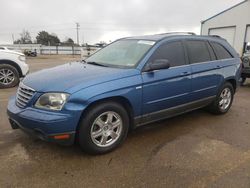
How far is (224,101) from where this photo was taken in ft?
16.7

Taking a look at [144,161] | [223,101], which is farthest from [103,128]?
[223,101]

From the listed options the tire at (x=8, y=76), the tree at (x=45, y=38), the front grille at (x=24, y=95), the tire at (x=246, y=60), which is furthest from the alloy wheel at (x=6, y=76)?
the tree at (x=45, y=38)

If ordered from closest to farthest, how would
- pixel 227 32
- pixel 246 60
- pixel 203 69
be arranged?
1. pixel 203 69
2. pixel 246 60
3. pixel 227 32

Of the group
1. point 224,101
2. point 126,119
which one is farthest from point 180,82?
point 224,101

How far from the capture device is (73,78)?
10.2 feet

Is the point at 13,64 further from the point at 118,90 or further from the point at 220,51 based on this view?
the point at 220,51

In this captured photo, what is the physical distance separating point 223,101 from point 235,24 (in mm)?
15390

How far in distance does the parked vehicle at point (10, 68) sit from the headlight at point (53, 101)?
5.56 metres

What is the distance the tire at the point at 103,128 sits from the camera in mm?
2969

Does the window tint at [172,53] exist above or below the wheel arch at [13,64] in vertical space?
above

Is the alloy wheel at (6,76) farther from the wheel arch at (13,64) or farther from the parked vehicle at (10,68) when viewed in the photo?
the wheel arch at (13,64)

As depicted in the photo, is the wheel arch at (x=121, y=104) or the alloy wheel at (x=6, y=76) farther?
the alloy wheel at (x=6, y=76)

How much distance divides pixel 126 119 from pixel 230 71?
2.83 m

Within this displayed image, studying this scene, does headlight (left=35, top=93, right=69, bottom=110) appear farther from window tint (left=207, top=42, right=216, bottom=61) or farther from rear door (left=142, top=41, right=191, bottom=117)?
window tint (left=207, top=42, right=216, bottom=61)
